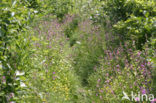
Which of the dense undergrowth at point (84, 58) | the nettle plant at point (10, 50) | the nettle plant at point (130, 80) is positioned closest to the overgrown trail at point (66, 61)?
the dense undergrowth at point (84, 58)

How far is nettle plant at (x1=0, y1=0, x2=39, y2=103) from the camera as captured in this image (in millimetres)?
2871

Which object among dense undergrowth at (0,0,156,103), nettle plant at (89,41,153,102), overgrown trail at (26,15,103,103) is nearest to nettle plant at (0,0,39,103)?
dense undergrowth at (0,0,156,103)

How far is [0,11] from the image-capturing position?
2918 millimetres

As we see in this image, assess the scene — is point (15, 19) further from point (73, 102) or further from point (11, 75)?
point (73, 102)

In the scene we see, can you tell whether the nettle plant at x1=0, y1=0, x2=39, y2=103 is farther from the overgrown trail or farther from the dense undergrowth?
the overgrown trail

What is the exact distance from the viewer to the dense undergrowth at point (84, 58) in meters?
3.02

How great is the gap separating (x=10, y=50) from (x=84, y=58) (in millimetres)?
2855

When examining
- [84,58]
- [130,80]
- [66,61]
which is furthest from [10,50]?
[84,58]

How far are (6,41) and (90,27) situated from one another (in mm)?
4162

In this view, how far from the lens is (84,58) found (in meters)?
5.73

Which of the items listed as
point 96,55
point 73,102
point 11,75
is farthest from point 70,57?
point 11,75

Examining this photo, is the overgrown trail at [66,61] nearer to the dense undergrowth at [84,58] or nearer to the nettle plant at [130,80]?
the dense undergrowth at [84,58]

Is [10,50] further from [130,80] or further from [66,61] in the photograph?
[66,61]

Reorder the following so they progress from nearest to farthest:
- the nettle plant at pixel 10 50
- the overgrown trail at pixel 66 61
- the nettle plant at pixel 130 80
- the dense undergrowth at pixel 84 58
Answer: the nettle plant at pixel 10 50 → the dense undergrowth at pixel 84 58 → the nettle plant at pixel 130 80 → the overgrown trail at pixel 66 61
